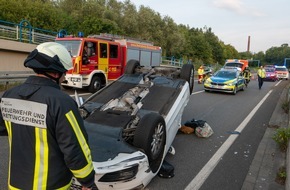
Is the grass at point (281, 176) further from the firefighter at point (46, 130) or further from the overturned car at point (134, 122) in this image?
the firefighter at point (46, 130)

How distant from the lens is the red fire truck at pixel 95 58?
1054 centimetres

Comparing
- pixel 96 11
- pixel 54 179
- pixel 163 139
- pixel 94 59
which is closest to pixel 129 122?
pixel 163 139

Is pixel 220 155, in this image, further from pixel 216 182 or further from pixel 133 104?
pixel 133 104

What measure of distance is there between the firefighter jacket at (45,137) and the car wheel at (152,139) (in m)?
1.69

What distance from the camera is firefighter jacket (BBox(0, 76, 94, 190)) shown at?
5.41 feet

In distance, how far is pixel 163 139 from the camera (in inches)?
153

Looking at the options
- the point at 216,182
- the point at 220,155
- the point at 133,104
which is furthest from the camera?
the point at 220,155

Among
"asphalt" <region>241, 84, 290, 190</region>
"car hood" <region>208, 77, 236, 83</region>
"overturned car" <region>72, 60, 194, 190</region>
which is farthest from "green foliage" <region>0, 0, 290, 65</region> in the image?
"asphalt" <region>241, 84, 290, 190</region>

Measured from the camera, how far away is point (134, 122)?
404cm

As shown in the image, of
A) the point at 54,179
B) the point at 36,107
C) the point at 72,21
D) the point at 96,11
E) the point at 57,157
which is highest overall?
the point at 96,11

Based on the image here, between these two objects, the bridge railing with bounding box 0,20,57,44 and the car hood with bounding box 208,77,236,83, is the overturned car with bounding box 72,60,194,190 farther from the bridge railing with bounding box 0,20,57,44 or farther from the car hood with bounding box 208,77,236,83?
the bridge railing with bounding box 0,20,57,44

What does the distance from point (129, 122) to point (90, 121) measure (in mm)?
629

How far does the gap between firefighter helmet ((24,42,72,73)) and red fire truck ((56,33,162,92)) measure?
8.62 metres

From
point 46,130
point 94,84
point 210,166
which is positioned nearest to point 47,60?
point 46,130
